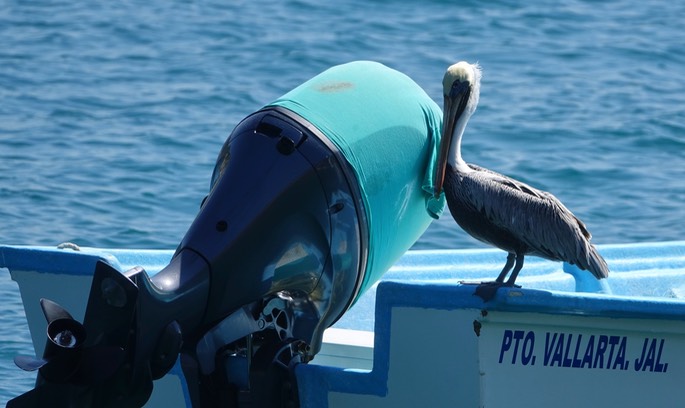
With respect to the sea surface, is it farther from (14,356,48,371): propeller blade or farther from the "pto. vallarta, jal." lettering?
the "pto. vallarta, jal." lettering

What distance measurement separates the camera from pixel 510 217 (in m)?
4.16

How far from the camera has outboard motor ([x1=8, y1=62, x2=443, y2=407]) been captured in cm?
379

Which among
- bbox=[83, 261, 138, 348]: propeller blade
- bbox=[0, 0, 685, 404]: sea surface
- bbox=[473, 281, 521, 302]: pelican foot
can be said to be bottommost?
bbox=[0, 0, 685, 404]: sea surface

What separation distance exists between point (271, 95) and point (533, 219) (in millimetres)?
7021

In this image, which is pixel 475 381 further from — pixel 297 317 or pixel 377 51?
pixel 377 51

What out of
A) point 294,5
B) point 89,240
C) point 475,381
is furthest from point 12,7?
point 475,381

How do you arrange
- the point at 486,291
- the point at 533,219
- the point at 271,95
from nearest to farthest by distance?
1. the point at 486,291
2. the point at 533,219
3. the point at 271,95

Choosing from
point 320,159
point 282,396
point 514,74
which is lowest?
point 514,74

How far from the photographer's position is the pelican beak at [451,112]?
4.31m

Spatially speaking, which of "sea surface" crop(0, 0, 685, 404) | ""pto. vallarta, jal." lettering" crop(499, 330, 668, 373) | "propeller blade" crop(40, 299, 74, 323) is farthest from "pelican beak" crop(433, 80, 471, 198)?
"sea surface" crop(0, 0, 685, 404)

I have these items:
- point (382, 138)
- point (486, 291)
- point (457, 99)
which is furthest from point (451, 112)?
point (486, 291)

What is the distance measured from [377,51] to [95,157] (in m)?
3.17

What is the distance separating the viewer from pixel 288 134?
13.6 feet

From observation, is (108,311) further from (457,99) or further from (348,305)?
(457,99)
